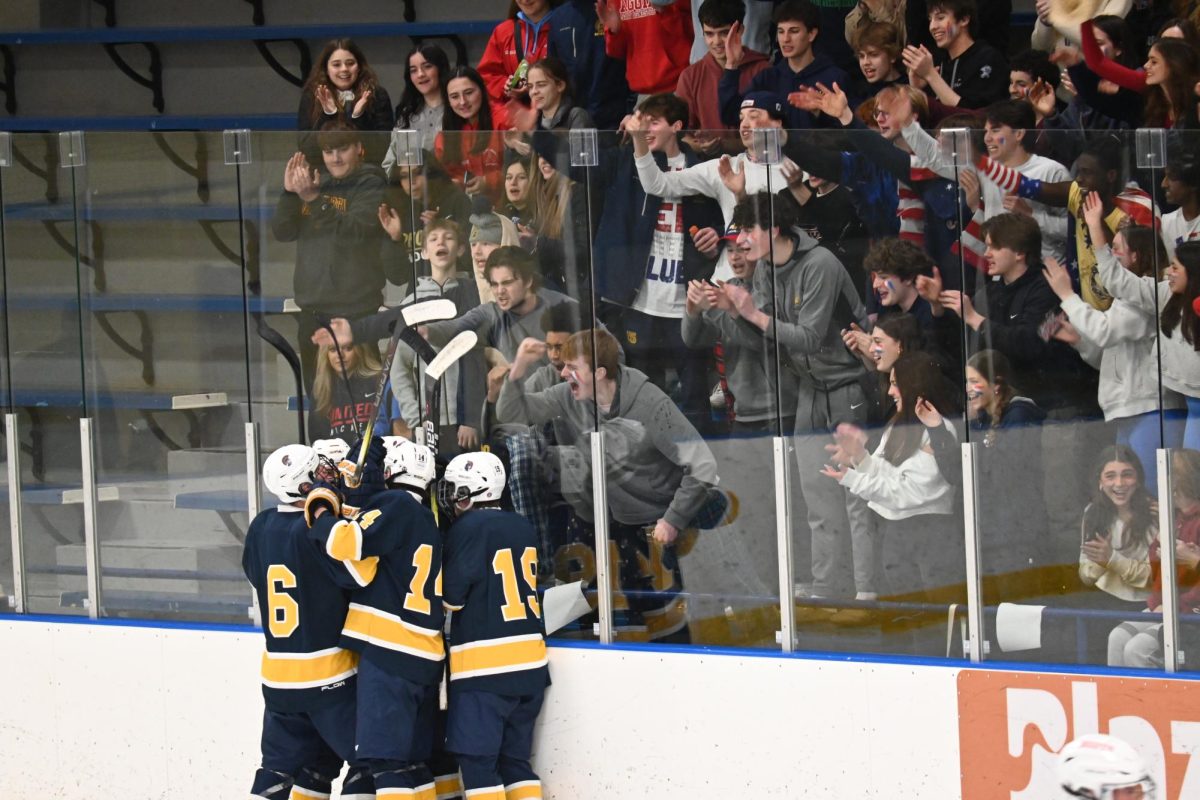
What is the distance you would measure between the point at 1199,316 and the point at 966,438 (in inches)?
23.2

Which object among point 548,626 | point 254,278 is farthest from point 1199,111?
point 254,278

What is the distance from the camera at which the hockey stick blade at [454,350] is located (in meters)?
4.49

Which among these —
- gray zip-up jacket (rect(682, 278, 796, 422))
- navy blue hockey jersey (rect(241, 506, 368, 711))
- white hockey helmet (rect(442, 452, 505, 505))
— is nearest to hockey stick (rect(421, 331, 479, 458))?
white hockey helmet (rect(442, 452, 505, 505))

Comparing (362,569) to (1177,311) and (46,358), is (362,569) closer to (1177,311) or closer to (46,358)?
(46,358)

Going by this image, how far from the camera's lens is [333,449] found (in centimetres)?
454

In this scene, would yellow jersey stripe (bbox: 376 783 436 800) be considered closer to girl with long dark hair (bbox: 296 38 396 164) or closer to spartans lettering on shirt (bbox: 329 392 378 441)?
spartans lettering on shirt (bbox: 329 392 378 441)

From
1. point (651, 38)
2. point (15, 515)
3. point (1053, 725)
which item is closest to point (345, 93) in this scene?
point (651, 38)

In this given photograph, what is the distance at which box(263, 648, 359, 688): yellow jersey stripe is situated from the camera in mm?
4379

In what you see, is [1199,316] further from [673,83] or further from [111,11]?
[111,11]

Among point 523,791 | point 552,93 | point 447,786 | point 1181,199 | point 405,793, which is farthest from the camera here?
point 552,93

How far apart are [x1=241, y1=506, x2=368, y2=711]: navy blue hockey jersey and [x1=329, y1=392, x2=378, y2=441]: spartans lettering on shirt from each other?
0.29 meters

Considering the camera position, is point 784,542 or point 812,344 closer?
point 812,344

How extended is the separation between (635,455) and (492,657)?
621 mm

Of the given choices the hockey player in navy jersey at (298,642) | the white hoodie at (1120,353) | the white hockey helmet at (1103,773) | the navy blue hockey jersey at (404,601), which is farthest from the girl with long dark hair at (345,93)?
the white hockey helmet at (1103,773)
